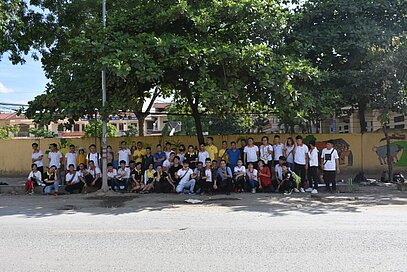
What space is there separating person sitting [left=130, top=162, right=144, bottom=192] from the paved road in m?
1.99

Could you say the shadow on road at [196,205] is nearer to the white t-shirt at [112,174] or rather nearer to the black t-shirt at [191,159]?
the white t-shirt at [112,174]

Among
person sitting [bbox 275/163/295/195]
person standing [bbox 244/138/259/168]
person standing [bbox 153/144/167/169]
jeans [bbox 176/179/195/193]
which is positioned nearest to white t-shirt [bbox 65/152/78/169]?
person standing [bbox 153/144/167/169]

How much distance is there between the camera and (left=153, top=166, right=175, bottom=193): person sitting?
12.0 m

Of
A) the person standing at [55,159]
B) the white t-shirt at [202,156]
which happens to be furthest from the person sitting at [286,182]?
the person standing at [55,159]

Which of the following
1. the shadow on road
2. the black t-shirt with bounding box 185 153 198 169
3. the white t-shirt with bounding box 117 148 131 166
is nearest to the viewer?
the shadow on road

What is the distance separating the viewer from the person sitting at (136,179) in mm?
12180

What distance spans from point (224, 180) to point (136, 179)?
2.68 metres

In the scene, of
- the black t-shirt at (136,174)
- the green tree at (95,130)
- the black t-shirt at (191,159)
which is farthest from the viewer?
the green tree at (95,130)

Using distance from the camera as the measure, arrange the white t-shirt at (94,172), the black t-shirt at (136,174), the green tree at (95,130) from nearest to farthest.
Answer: the black t-shirt at (136,174), the white t-shirt at (94,172), the green tree at (95,130)

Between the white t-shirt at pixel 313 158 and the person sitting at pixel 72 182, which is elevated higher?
the white t-shirt at pixel 313 158

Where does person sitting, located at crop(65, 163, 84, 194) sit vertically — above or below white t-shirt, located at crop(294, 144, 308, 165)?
below

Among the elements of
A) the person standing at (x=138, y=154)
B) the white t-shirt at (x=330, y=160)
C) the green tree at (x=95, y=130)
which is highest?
the green tree at (x=95, y=130)

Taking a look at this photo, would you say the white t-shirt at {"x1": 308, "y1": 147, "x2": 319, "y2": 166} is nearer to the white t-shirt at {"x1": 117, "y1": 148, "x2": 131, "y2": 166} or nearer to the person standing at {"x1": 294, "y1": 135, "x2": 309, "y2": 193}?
the person standing at {"x1": 294, "y1": 135, "x2": 309, "y2": 193}

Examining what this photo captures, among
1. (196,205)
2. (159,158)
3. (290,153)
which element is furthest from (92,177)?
(290,153)
